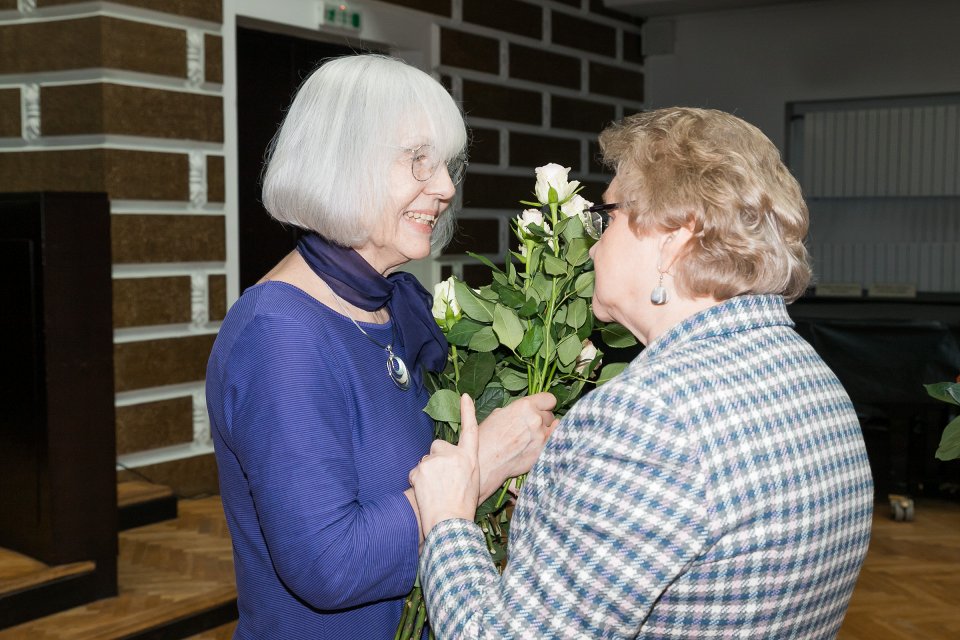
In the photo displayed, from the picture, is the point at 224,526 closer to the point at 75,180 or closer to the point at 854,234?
the point at 75,180

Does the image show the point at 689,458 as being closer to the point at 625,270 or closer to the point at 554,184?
the point at 625,270

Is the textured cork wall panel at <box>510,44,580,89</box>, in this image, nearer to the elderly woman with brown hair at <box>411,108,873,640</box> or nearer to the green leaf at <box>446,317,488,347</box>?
the green leaf at <box>446,317,488,347</box>

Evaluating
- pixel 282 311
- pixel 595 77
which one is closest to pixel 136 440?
pixel 282 311

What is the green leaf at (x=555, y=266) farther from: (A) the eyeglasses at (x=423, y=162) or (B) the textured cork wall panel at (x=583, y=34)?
(B) the textured cork wall panel at (x=583, y=34)

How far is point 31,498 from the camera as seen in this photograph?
10.8ft

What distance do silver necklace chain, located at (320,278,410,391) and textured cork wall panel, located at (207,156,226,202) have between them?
3.36m

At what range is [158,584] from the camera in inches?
139

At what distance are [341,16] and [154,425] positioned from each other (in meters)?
2.35

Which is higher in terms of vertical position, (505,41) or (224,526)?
(505,41)

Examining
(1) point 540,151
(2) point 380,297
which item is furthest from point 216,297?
(2) point 380,297

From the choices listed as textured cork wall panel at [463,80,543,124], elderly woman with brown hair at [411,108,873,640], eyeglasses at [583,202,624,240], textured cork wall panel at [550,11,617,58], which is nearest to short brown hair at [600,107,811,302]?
elderly woman with brown hair at [411,108,873,640]

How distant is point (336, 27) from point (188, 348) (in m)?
1.90

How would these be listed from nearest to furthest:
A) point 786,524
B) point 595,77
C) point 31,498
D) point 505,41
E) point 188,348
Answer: point 786,524 < point 31,498 < point 188,348 < point 505,41 < point 595,77

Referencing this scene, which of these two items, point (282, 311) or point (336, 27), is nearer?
point (282, 311)
